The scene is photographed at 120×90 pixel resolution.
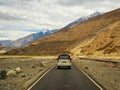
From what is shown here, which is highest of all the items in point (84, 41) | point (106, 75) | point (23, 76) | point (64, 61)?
point (84, 41)

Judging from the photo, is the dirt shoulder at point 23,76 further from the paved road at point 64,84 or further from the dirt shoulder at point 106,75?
the dirt shoulder at point 106,75

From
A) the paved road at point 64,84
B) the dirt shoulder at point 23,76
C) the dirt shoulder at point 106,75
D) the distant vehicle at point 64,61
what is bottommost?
the dirt shoulder at point 106,75

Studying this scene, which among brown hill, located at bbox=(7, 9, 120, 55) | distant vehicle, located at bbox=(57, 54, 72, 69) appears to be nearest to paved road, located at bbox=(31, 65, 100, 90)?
distant vehicle, located at bbox=(57, 54, 72, 69)

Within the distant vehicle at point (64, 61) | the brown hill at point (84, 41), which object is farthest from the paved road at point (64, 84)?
the brown hill at point (84, 41)

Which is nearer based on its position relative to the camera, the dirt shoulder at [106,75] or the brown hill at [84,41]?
the dirt shoulder at [106,75]

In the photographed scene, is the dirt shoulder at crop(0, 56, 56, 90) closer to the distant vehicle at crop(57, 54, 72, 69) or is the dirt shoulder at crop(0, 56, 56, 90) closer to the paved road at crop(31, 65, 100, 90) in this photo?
the paved road at crop(31, 65, 100, 90)

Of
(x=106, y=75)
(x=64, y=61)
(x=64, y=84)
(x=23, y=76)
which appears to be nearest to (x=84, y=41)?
(x=64, y=61)

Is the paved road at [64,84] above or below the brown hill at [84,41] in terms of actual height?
below

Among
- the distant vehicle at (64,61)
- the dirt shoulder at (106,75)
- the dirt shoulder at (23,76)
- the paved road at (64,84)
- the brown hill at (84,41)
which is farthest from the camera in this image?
the brown hill at (84,41)

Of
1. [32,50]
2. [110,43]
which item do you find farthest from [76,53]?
[32,50]

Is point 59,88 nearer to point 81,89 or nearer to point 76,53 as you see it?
point 81,89

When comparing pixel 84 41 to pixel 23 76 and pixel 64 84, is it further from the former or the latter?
pixel 64 84

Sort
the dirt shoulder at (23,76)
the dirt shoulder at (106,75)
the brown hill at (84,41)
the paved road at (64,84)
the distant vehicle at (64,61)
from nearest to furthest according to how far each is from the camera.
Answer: the paved road at (64,84) < the dirt shoulder at (23,76) < the dirt shoulder at (106,75) < the distant vehicle at (64,61) < the brown hill at (84,41)

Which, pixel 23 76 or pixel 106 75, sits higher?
pixel 23 76
